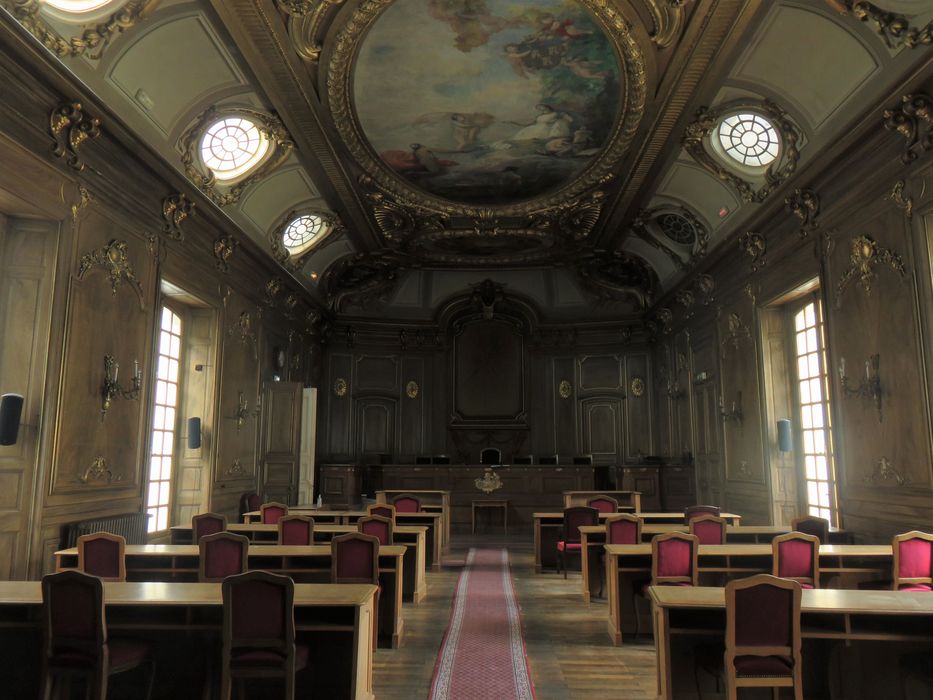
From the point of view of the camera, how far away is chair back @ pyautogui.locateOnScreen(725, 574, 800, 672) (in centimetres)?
412

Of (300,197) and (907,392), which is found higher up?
(300,197)

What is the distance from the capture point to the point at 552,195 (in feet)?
45.6

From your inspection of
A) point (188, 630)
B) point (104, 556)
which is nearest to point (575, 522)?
point (104, 556)

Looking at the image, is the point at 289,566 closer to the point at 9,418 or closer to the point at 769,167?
the point at 9,418

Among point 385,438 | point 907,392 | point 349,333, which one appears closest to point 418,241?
point 349,333

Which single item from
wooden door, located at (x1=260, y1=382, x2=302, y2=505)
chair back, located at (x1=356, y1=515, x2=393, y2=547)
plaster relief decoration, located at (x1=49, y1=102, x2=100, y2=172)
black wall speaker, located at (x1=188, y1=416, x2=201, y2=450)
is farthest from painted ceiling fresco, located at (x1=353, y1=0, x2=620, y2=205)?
chair back, located at (x1=356, y1=515, x2=393, y2=547)

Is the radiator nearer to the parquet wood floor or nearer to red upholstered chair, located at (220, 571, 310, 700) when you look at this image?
the parquet wood floor

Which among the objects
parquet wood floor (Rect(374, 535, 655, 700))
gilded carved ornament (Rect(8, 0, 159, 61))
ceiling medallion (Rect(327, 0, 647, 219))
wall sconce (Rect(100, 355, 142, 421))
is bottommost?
parquet wood floor (Rect(374, 535, 655, 700))

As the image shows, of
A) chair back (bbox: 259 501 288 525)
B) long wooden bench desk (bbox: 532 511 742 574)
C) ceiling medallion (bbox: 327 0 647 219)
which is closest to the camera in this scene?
ceiling medallion (bbox: 327 0 647 219)

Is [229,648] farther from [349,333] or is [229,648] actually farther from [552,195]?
[349,333]

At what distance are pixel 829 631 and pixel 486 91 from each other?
27.5 ft

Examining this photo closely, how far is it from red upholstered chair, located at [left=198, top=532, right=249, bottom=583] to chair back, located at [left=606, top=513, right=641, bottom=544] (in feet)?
13.1

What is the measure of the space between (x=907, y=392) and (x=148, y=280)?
9.18 metres

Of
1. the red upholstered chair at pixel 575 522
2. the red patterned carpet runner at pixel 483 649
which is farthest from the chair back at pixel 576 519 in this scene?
the red patterned carpet runner at pixel 483 649
